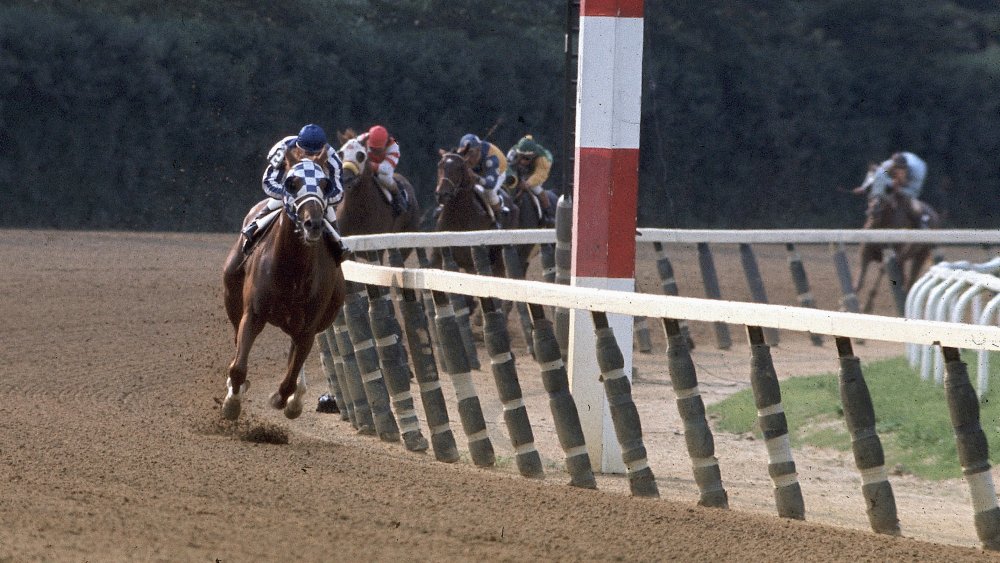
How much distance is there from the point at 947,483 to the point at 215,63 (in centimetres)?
1759

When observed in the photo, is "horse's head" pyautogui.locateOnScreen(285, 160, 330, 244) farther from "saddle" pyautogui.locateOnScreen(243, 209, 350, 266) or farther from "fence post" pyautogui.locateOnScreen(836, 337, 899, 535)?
"fence post" pyautogui.locateOnScreen(836, 337, 899, 535)

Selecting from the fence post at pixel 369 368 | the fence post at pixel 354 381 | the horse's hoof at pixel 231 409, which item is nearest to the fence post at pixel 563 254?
the fence post at pixel 354 381

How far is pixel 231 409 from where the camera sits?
7.79 meters

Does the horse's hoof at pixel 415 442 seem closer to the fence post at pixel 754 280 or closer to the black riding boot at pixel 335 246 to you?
the black riding boot at pixel 335 246

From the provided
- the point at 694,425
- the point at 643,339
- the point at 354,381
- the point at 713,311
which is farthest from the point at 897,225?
the point at 713,311

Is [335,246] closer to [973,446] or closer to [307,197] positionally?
[307,197]

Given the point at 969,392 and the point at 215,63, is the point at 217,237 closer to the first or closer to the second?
the point at 215,63

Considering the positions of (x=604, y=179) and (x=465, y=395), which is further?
(x=604, y=179)

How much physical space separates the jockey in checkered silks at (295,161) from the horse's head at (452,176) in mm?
5907

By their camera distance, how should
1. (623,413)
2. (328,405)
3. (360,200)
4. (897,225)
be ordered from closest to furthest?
(623,413) < (328,405) < (360,200) < (897,225)

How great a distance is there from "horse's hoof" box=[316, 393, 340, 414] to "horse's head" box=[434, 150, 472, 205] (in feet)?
16.1

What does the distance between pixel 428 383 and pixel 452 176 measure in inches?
271

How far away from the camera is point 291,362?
8320 mm

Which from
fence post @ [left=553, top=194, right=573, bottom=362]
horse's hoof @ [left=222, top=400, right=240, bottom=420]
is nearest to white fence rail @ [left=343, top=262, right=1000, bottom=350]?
horse's hoof @ [left=222, top=400, right=240, bottom=420]
